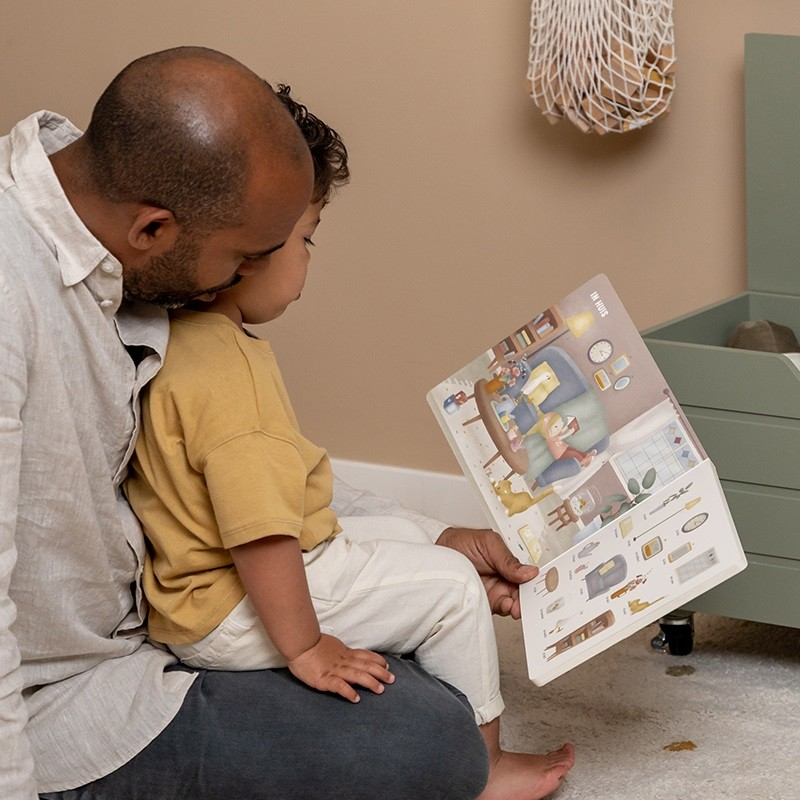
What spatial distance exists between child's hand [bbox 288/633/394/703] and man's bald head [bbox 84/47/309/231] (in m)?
0.38

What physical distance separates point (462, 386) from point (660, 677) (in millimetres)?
463

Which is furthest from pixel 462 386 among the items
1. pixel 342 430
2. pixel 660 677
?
pixel 342 430

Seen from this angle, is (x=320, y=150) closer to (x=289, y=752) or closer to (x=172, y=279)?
(x=172, y=279)

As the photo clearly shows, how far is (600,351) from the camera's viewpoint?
1.23m

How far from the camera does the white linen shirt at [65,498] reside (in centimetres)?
89

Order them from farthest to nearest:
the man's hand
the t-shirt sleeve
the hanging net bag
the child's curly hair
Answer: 1. the hanging net bag
2. the man's hand
3. the child's curly hair
4. the t-shirt sleeve

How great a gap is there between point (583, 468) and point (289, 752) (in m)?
0.40

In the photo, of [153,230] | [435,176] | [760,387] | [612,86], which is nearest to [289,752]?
[153,230]

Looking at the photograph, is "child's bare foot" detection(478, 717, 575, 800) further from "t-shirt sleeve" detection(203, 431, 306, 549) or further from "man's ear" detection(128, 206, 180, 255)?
"man's ear" detection(128, 206, 180, 255)

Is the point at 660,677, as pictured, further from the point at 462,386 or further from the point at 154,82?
the point at 154,82

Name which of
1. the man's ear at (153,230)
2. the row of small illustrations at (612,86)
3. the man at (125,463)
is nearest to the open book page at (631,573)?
the man at (125,463)

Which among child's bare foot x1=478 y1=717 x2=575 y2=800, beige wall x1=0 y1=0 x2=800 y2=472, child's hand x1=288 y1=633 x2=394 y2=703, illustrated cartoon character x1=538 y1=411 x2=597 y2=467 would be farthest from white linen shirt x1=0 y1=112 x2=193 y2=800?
beige wall x1=0 y1=0 x2=800 y2=472

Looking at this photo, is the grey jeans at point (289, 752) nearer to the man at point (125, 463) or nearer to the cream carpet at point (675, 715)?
the man at point (125, 463)

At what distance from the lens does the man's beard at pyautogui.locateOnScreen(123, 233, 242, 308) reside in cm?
95
